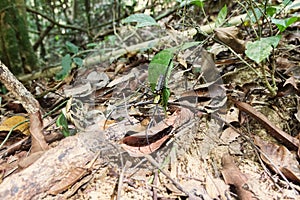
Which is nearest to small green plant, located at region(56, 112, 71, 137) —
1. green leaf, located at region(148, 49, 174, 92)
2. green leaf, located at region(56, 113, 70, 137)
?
green leaf, located at region(56, 113, 70, 137)

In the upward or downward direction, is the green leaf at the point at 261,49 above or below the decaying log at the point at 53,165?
above

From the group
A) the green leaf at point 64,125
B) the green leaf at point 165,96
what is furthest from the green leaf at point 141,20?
the green leaf at point 64,125

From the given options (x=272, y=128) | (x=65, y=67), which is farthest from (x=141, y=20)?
(x=65, y=67)


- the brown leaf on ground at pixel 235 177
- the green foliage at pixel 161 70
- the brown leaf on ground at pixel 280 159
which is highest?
the green foliage at pixel 161 70

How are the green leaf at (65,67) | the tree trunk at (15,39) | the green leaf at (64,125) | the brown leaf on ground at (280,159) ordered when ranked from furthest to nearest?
the tree trunk at (15,39), the green leaf at (65,67), the green leaf at (64,125), the brown leaf on ground at (280,159)

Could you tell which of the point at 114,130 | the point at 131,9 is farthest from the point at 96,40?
the point at 114,130

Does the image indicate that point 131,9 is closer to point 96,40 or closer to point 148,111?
point 96,40

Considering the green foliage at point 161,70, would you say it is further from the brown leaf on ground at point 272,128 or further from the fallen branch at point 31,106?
the fallen branch at point 31,106

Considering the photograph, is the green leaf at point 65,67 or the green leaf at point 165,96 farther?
the green leaf at point 65,67
